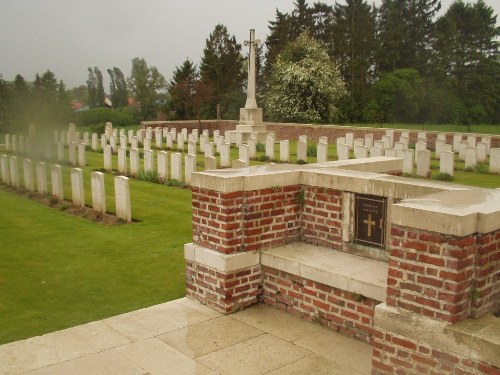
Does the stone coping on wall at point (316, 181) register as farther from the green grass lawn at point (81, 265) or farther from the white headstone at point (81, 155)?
the white headstone at point (81, 155)

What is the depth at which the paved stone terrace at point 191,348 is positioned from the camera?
444cm

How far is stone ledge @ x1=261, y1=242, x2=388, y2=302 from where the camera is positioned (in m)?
4.81

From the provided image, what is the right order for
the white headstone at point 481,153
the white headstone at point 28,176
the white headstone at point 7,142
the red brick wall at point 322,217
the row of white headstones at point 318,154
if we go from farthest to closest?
the white headstone at point 7,142 < the white headstone at point 481,153 < the row of white headstones at point 318,154 < the white headstone at point 28,176 < the red brick wall at point 322,217

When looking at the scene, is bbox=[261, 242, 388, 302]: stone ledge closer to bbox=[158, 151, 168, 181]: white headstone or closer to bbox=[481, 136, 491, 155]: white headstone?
bbox=[158, 151, 168, 181]: white headstone

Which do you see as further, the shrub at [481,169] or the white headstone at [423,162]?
the shrub at [481,169]

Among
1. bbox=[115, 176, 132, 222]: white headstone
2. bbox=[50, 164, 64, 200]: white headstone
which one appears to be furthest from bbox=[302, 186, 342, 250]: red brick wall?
bbox=[50, 164, 64, 200]: white headstone

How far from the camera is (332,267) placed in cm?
520

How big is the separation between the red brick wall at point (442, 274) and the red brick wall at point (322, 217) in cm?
161

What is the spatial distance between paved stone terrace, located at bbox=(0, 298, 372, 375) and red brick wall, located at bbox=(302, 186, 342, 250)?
97 cm

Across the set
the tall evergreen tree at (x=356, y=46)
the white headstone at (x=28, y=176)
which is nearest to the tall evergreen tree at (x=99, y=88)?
the tall evergreen tree at (x=356, y=46)

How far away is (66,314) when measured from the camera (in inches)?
230

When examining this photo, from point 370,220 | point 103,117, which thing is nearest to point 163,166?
point 370,220

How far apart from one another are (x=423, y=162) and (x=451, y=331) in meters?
12.6

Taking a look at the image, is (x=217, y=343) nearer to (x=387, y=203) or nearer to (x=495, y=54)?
(x=387, y=203)
